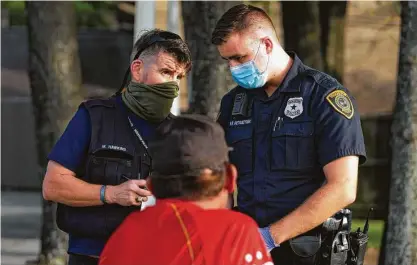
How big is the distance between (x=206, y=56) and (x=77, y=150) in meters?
3.60

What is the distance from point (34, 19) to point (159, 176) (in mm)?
6263

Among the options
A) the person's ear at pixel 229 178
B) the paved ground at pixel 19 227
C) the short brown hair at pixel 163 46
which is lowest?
the paved ground at pixel 19 227

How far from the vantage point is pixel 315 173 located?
149 inches

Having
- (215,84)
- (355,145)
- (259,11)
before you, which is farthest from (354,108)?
(215,84)

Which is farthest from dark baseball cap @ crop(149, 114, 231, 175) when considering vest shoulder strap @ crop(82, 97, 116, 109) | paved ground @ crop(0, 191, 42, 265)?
paved ground @ crop(0, 191, 42, 265)

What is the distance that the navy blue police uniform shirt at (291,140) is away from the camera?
3709 millimetres

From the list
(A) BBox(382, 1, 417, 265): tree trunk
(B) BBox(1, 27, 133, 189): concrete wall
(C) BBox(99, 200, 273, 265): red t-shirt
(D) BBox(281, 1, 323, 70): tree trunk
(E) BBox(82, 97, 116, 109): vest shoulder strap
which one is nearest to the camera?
(C) BBox(99, 200, 273, 265): red t-shirt

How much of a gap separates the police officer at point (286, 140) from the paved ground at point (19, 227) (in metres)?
6.26

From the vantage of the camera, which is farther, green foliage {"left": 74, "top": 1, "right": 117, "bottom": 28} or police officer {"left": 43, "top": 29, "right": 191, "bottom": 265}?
green foliage {"left": 74, "top": 1, "right": 117, "bottom": 28}

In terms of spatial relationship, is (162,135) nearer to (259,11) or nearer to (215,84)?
(259,11)

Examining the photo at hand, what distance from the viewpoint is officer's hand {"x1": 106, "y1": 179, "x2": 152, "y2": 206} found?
3724mm

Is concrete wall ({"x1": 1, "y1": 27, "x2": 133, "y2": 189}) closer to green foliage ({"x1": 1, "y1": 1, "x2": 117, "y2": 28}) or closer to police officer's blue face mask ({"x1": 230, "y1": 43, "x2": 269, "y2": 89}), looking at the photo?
green foliage ({"x1": 1, "y1": 1, "x2": 117, "y2": 28})

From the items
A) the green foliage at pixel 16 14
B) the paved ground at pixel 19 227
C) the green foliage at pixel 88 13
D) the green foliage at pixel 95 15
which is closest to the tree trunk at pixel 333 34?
the paved ground at pixel 19 227

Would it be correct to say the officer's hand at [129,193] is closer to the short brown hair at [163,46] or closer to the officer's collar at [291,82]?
the short brown hair at [163,46]
